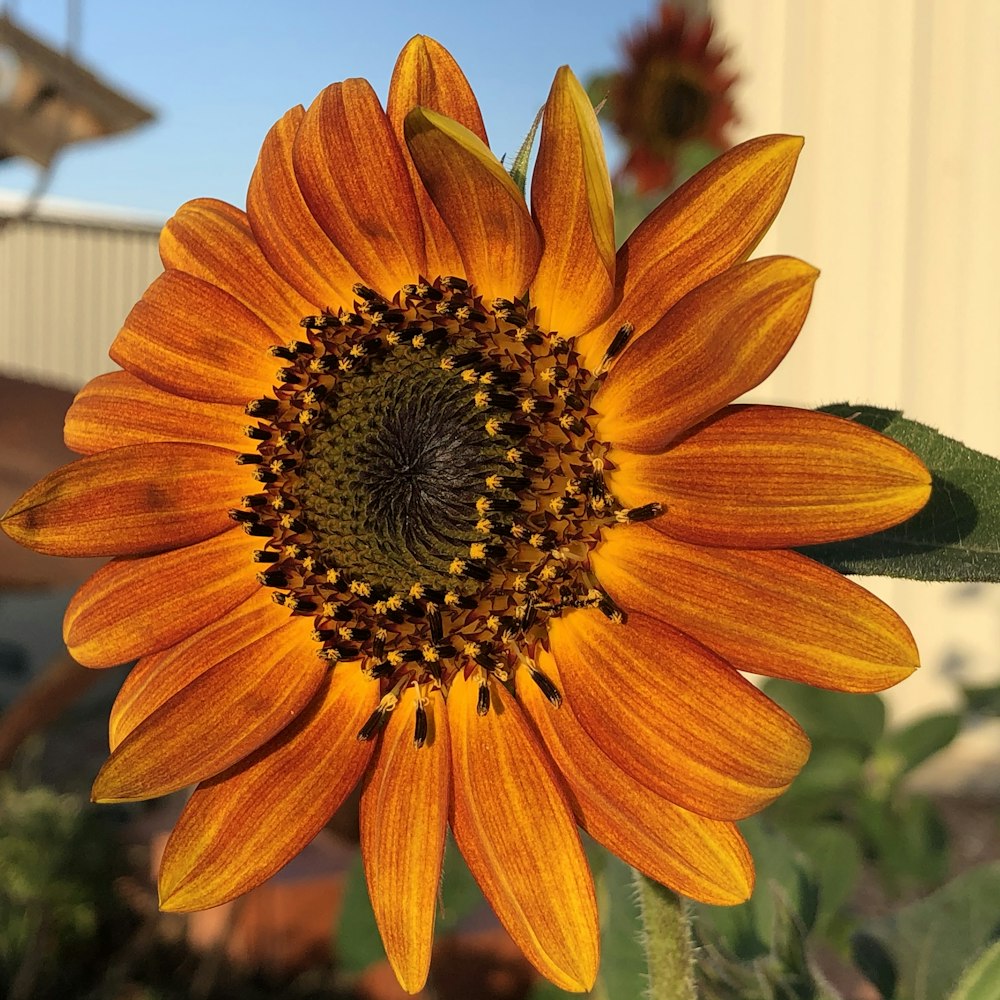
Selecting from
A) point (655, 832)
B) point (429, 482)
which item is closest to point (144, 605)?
point (429, 482)

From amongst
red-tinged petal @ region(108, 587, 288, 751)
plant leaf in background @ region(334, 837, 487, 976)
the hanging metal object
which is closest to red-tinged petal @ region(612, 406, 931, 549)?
red-tinged petal @ region(108, 587, 288, 751)

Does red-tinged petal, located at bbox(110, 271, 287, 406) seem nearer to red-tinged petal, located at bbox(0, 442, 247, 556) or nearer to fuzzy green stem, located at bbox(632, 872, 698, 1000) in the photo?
red-tinged petal, located at bbox(0, 442, 247, 556)

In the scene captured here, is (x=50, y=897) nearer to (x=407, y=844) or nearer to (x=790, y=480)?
(x=407, y=844)

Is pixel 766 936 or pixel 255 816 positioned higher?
pixel 255 816

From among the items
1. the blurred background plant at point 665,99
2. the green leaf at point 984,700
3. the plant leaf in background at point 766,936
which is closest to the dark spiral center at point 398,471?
the plant leaf in background at point 766,936

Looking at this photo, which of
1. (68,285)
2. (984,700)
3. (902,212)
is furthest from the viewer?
(68,285)
